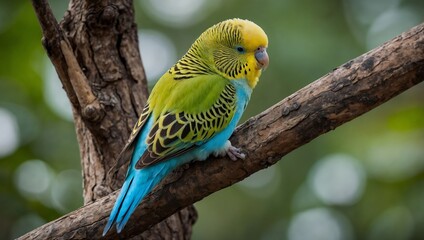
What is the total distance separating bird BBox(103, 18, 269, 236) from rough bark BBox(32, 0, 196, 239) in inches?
12.6

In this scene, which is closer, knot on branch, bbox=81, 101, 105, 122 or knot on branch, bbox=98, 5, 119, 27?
knot on branch, bbox=81, 101, 105, 122

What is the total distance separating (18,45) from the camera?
6547 mm

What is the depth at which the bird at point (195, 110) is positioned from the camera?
421 cm

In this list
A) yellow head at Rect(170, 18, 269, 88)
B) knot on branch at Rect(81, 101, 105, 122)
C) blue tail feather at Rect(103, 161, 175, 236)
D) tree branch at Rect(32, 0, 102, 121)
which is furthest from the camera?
yellow head at Rect(170, 18, 269, 88)

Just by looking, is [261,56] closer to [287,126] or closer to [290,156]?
[287,126]

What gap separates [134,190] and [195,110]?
2.33 ft

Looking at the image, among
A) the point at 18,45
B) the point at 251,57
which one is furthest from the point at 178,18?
the point at 251,57

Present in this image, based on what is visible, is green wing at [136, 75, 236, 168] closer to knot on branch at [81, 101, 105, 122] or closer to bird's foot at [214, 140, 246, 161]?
bird's foot at [214, 140, 246, 161]

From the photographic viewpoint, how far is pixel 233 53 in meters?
4.88

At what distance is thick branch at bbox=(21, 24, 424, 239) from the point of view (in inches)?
154

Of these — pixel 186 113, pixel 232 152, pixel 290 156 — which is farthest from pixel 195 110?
pixel 290 156

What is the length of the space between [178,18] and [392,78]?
4987 millimetres

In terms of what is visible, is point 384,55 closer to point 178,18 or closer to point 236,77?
point 236,77

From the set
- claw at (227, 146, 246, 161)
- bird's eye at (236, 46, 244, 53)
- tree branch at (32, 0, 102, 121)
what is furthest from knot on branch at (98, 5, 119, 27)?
claw at (227, 146, 246, 161)
